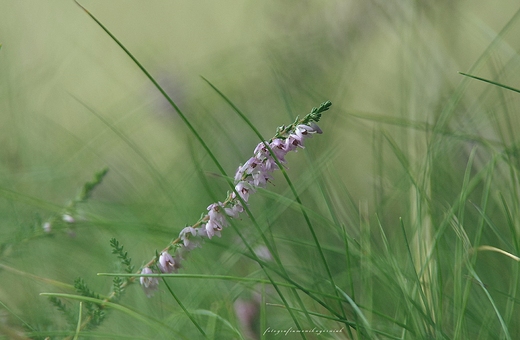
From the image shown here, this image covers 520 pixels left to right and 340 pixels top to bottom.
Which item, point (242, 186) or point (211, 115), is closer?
point (242, 186)

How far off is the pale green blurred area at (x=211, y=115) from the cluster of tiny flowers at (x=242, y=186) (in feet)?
0.25

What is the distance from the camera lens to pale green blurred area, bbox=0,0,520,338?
60 centimetres

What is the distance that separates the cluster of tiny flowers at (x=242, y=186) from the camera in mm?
355

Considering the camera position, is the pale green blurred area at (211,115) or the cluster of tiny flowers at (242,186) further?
the pale green blurred area at (211,115)

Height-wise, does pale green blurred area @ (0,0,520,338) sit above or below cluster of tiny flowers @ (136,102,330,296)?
above

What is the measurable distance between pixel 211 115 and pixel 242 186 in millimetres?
193

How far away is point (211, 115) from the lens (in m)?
0.55

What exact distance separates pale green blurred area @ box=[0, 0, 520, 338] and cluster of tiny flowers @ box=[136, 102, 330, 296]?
8 centimetres

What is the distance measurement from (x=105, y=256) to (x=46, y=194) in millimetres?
299

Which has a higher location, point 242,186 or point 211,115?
point 211,115

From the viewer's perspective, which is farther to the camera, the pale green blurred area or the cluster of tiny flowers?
the pale green blurred area

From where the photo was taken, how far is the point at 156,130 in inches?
61.5

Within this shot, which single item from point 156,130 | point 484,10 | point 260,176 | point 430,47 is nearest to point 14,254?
point 260,176

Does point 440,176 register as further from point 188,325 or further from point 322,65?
point 322,65
